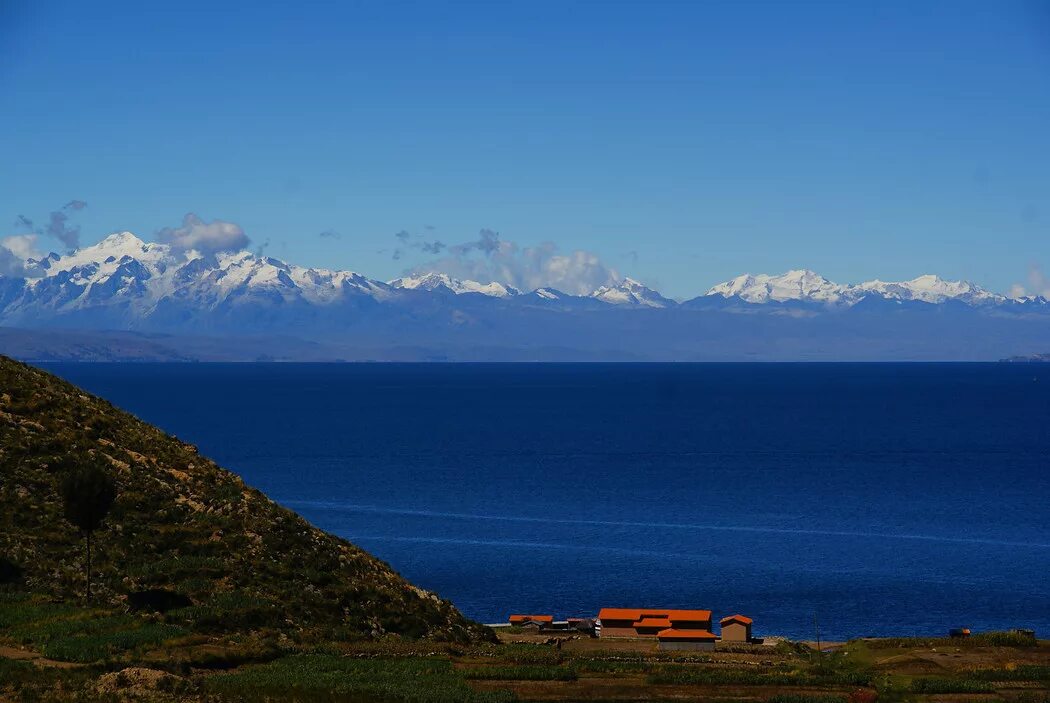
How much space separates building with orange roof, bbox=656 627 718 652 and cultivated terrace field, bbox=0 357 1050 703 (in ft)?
2.88

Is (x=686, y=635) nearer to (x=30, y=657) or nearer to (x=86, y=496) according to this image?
(x=86, y=496)

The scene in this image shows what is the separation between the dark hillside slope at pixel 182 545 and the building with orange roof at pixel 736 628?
13.5m

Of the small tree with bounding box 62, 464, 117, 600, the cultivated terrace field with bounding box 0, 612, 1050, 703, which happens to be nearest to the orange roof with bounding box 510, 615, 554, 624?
the cultivated terrace field with bounding box 0, 612, 1050, 703

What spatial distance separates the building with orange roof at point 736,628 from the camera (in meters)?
62.4

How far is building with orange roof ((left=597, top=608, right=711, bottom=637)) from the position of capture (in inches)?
2388

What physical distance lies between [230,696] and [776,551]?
66003mm

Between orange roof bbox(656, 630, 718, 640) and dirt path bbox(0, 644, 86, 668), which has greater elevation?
dirt path bbox(0, 644, 86, 668)

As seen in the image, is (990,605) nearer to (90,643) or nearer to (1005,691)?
(1005,691)

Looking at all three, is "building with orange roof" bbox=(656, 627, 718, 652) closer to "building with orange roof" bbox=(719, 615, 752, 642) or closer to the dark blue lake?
"building with orange roof" bbox=(719, 615, 752, 642)

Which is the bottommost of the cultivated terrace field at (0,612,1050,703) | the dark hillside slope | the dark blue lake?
the dark blue lake

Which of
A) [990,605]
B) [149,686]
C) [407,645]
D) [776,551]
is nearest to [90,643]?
[149,686]

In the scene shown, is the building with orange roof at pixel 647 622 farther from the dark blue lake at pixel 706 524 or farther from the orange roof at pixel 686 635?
the dark blue lake at pixel 706 524

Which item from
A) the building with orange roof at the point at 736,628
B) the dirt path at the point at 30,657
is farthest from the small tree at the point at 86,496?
the building with orange roof at the point at 736,628

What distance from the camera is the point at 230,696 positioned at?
3644 cm
